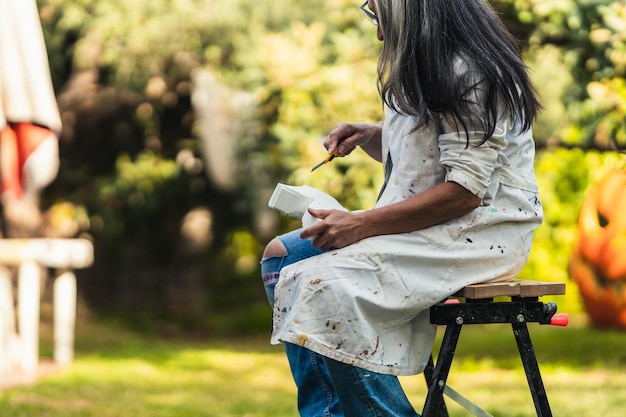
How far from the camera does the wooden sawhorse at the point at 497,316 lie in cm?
227

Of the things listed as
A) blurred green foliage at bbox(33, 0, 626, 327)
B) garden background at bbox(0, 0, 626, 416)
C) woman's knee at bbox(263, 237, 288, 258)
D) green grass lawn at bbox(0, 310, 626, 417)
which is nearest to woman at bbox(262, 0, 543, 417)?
woman's knee at bbox(263, 237, 288, 258)

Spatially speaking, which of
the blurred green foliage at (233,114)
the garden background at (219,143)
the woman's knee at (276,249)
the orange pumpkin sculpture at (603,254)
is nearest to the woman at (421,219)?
the woman's knee at (276,249)

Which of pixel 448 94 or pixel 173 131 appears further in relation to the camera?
pixel 173 131

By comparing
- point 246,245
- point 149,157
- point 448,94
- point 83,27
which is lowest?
point 246,245

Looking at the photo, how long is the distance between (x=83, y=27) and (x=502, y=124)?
6.55 m

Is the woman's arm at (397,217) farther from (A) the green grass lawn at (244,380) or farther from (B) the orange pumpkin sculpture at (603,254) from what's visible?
(B) the orange pumpkin sculpture at (603,254)

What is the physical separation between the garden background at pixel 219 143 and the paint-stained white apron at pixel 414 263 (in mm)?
1402

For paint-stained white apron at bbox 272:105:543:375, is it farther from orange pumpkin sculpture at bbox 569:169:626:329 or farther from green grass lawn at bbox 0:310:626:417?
orange pumpkin sculpture at bbox 569:169:626:329

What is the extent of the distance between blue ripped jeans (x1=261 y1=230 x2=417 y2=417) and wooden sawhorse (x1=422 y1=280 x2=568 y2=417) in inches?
3.9

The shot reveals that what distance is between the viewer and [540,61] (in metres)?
7.25

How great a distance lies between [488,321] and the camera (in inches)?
92.9

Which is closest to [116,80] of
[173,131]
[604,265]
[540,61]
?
[173,131]

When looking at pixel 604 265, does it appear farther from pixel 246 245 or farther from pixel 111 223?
pixel 246 245

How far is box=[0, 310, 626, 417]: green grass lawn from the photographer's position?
4.31 meters
